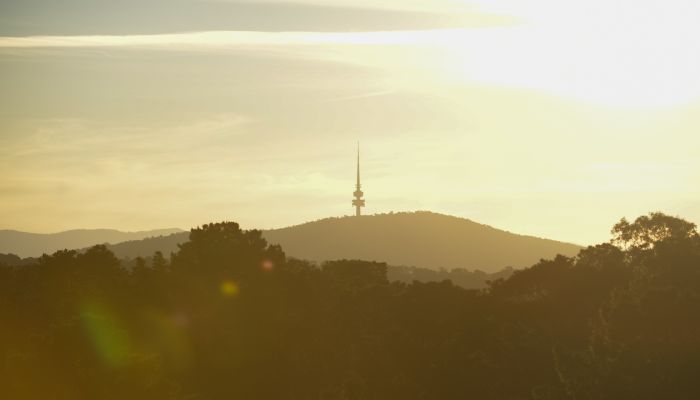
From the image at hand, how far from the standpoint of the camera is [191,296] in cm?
8875

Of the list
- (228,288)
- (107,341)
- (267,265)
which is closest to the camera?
(107,341)

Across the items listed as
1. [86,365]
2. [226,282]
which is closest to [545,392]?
[226,282]

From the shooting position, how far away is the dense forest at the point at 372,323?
3150 inches

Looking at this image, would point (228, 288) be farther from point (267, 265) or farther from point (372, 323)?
point (372, 323)

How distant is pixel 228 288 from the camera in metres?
89.9

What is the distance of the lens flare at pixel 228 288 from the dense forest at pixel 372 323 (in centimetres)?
12

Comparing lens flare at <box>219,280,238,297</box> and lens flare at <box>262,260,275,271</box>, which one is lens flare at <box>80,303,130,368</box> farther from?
lens flare at <box>262,260,275,271</box>

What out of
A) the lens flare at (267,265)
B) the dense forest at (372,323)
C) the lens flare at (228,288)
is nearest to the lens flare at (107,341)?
the dense forest at (372,323)

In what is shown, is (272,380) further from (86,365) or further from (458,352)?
(86,365)

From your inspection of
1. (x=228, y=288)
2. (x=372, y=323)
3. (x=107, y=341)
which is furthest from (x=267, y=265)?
(x=107, y=341)

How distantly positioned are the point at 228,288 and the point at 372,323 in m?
11.8

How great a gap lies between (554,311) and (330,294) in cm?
1867

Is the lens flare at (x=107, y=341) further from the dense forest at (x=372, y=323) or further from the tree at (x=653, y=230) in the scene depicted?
the tree at (x=653, y=230)

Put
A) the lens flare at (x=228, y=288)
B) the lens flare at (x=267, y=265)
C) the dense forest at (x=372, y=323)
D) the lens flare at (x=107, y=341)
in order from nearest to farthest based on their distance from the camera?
the lens flare at (x=107, y=341) < the dense forest at (x=372, y=323) < the lens flare at (x=228, y=288) < the lens flare at (x=267, y=265)
